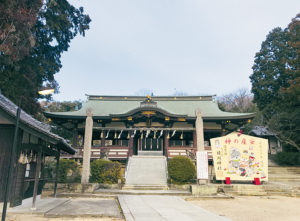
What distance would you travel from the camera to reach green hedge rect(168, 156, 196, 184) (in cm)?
1301

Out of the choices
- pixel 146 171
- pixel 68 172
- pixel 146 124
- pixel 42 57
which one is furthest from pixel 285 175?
pixel 42 57

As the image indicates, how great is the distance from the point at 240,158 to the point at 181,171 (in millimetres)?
3944

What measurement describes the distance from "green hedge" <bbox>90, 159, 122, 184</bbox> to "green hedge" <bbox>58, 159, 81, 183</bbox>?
4.95 feet

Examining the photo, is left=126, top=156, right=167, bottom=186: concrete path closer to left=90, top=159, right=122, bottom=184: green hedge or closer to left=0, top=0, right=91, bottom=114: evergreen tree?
left=90, top=159, right=122, bottom=184: green hedge

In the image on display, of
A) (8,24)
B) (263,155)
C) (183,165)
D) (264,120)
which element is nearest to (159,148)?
(183,165)

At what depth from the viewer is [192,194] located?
11.1m

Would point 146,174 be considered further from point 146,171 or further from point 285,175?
point 285,175

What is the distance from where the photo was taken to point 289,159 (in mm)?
21016

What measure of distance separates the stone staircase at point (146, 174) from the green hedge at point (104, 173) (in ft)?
3.19

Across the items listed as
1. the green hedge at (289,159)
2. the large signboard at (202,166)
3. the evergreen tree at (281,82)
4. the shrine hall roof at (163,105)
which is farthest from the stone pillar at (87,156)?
the green hedge at (289,159)

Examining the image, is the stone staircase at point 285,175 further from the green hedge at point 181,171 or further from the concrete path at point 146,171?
the concrete path at point 146,171

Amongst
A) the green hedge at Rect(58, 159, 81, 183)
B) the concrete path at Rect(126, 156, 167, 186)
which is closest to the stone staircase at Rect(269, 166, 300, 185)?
the concrete path at Rect(126, 156, 167, 186)

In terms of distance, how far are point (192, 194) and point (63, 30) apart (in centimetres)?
1709

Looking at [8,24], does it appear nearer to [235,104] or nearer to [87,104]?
[87,104]
